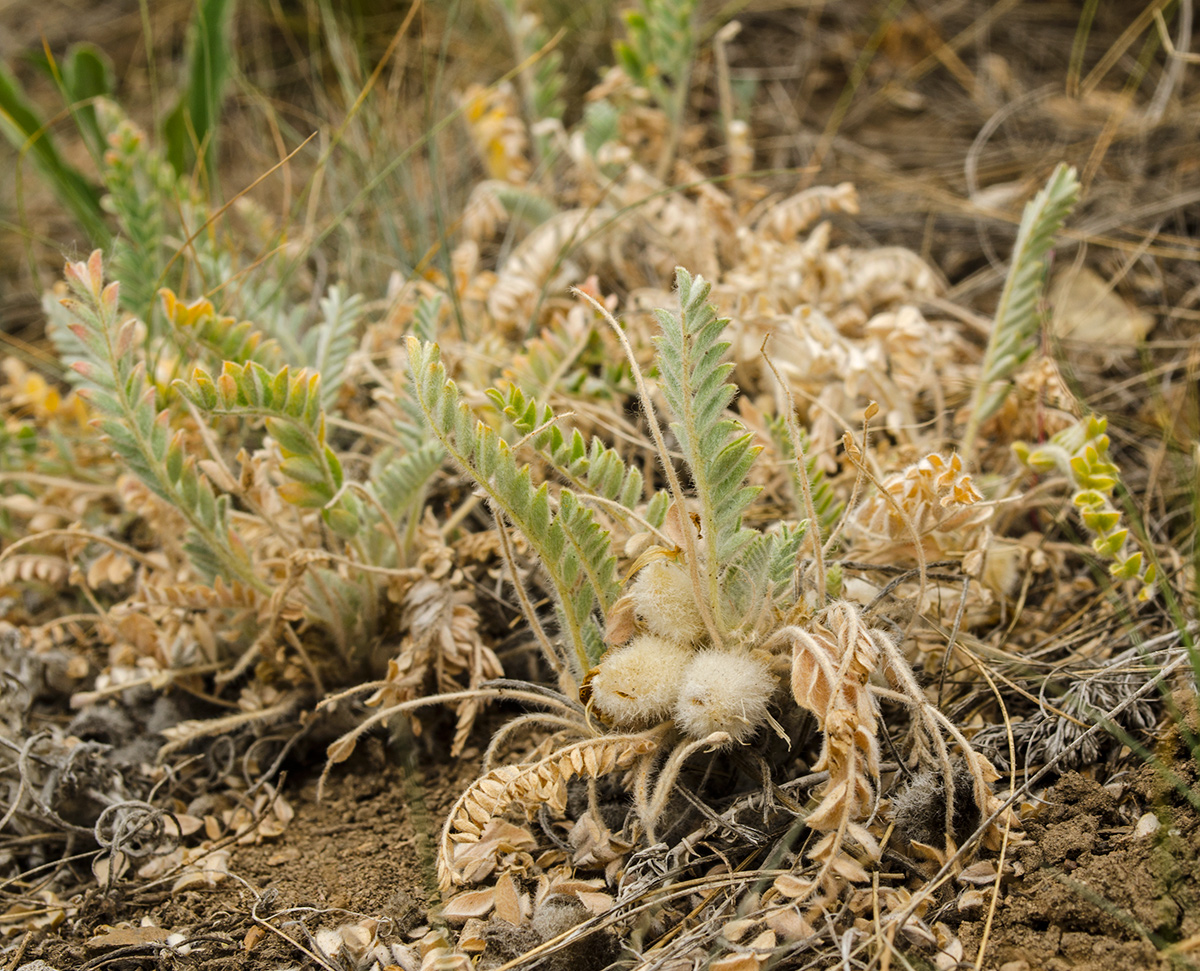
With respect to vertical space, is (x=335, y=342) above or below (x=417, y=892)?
above

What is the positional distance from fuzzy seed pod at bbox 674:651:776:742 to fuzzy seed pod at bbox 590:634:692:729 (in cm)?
2

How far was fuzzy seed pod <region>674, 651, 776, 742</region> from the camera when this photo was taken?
1.10 m

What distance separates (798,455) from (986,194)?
6.05ft

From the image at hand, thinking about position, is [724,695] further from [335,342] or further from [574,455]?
[335,342]

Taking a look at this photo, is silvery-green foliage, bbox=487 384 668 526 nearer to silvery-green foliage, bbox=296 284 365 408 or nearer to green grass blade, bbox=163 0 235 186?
silvery-green foliage, bbox=296 284 365 408

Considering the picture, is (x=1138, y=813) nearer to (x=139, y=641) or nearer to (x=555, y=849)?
(x=555, y=849)

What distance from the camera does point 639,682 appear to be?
44.8 inches

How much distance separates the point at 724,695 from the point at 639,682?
10 centimetres

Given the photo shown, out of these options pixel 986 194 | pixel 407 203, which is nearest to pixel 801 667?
pixel 407 203

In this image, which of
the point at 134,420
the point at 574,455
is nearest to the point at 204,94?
the point at 134,420

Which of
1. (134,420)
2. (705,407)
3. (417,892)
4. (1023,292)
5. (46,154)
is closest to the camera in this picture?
(705,407)

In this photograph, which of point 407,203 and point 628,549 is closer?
point 628,549

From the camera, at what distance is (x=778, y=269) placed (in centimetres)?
189

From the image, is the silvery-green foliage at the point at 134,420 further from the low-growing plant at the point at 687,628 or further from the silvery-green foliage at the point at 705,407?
the silvery-green foliage at the point at 705,407
